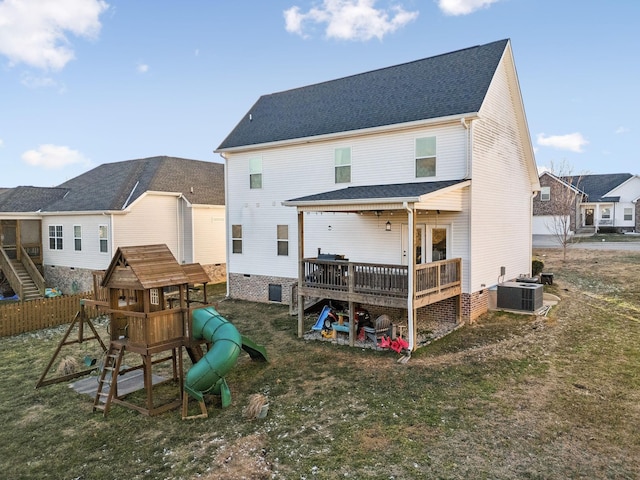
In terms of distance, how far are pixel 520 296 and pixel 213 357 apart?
1102 centimetres

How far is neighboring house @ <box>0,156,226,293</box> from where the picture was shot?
71.4 ft

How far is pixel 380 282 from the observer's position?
1148cm

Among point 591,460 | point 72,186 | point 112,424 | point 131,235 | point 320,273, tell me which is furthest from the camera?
point 72,186

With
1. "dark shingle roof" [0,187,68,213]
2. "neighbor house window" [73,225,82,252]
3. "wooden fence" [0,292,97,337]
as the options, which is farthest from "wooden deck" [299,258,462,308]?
"dark shingle roof" [0,187,68,213]

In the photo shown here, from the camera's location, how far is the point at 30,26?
17391 mm

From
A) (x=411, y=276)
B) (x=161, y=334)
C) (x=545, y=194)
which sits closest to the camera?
(x=161, y=334)

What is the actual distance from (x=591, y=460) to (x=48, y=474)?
25.7 ft

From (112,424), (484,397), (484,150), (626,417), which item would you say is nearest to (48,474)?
(112,424)

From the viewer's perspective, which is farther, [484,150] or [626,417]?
[484,150]

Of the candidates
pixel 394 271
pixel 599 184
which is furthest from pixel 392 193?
pixel 599 184

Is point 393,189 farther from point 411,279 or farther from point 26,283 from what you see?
point 26,283

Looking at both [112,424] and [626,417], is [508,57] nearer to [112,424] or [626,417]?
[626,417]

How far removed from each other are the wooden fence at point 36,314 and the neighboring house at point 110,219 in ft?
16.7

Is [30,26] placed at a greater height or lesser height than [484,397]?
greater
